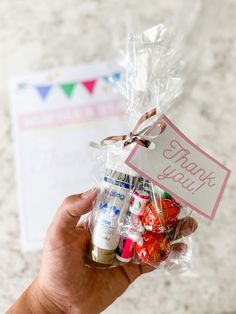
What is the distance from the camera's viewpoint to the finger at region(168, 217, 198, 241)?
0.60 m

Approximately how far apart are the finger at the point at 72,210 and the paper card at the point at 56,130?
0.25 m

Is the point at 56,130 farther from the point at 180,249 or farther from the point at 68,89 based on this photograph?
the point at 180,249

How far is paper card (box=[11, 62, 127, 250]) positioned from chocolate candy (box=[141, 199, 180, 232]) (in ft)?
1.10

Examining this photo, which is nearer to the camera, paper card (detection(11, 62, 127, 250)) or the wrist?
the wrist

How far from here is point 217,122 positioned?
88 cm

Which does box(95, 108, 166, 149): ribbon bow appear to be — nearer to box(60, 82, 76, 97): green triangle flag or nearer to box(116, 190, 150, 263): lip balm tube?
Answer: box(116, 190, 150, 263): lip balm tube

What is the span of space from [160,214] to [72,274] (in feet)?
0.63

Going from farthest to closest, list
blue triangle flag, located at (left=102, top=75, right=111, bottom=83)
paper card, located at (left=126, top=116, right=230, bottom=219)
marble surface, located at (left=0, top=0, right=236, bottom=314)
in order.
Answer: blue triangle flag, located at (left=102, top=75, right=111, bottom=83), marble surface, located at (left=0, top=0, right=236, bottom=314), paper card, located at (left=126, top=116, right=230, bottom=219)

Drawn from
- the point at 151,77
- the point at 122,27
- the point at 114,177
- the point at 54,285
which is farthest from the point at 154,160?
the point at 122,27

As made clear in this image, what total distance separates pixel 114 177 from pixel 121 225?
0.23 feet

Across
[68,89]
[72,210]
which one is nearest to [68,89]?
[68,89]

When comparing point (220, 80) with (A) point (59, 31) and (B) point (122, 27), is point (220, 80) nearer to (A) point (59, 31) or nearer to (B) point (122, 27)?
(B) point (122, 27)

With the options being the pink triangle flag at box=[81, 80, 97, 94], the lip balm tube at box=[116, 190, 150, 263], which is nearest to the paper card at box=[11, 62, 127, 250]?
the pink triangle flag at box=[81, 80, 97, 94]

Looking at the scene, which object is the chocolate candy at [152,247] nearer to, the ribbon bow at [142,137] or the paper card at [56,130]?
the ribbon bow at [142,137]
